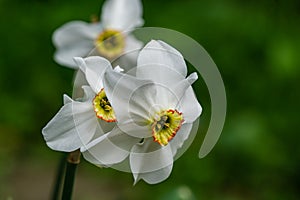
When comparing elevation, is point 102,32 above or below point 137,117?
below

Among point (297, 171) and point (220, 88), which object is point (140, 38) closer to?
point (220, 88)

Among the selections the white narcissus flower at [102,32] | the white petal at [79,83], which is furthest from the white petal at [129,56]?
the white petal at [79,83]

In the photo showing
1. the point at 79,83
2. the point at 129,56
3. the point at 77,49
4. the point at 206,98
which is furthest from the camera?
the point at 206,98

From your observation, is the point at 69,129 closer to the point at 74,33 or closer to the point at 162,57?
the point at 162,57

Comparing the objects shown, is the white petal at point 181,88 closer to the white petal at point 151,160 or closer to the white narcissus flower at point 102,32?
the white petal at point 151,160

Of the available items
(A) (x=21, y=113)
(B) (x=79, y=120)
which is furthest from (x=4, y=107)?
(B) (x=79, y=120)

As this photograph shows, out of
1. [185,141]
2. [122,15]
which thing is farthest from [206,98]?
[185,141]

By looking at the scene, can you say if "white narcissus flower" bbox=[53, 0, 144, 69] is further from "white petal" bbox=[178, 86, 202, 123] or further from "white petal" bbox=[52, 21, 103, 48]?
"white petal" bbox=[178, 86, 202, 123]
